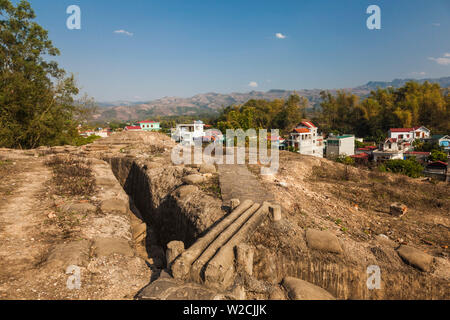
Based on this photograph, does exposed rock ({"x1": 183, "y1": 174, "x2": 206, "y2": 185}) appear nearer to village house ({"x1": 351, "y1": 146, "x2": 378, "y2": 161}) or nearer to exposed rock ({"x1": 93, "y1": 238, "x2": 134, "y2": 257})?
exposed rock ({"x1": 93, "y1": 238, "x2": 134, "y2": 257})

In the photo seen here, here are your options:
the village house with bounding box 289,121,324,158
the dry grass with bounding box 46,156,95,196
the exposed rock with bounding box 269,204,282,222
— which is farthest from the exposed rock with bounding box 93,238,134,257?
the village house with bounding box 289,121,324,158

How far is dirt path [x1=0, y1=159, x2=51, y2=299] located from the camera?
9.85 ft

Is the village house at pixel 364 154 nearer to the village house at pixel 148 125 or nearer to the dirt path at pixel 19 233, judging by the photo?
the dirt path at pixel 19 233

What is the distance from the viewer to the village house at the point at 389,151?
23.9m

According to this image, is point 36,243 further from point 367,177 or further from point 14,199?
point 367,177

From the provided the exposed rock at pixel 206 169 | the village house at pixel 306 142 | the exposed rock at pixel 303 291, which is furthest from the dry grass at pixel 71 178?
the village house at pixel 306 142

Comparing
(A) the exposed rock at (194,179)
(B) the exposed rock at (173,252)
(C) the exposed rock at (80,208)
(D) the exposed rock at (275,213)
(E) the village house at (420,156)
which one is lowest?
(E) the village house at (420,156)

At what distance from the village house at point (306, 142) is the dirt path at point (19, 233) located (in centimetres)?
2486

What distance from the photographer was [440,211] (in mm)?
6285

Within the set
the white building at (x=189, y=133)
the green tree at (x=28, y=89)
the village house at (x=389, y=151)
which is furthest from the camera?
the white building at (x=189, y=133)

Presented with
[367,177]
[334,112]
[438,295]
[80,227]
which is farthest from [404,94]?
[80,227]

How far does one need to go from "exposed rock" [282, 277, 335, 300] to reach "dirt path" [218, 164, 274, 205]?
6.05ft

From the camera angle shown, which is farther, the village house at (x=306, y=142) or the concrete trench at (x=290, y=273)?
the village house at (x=306, y=142)
